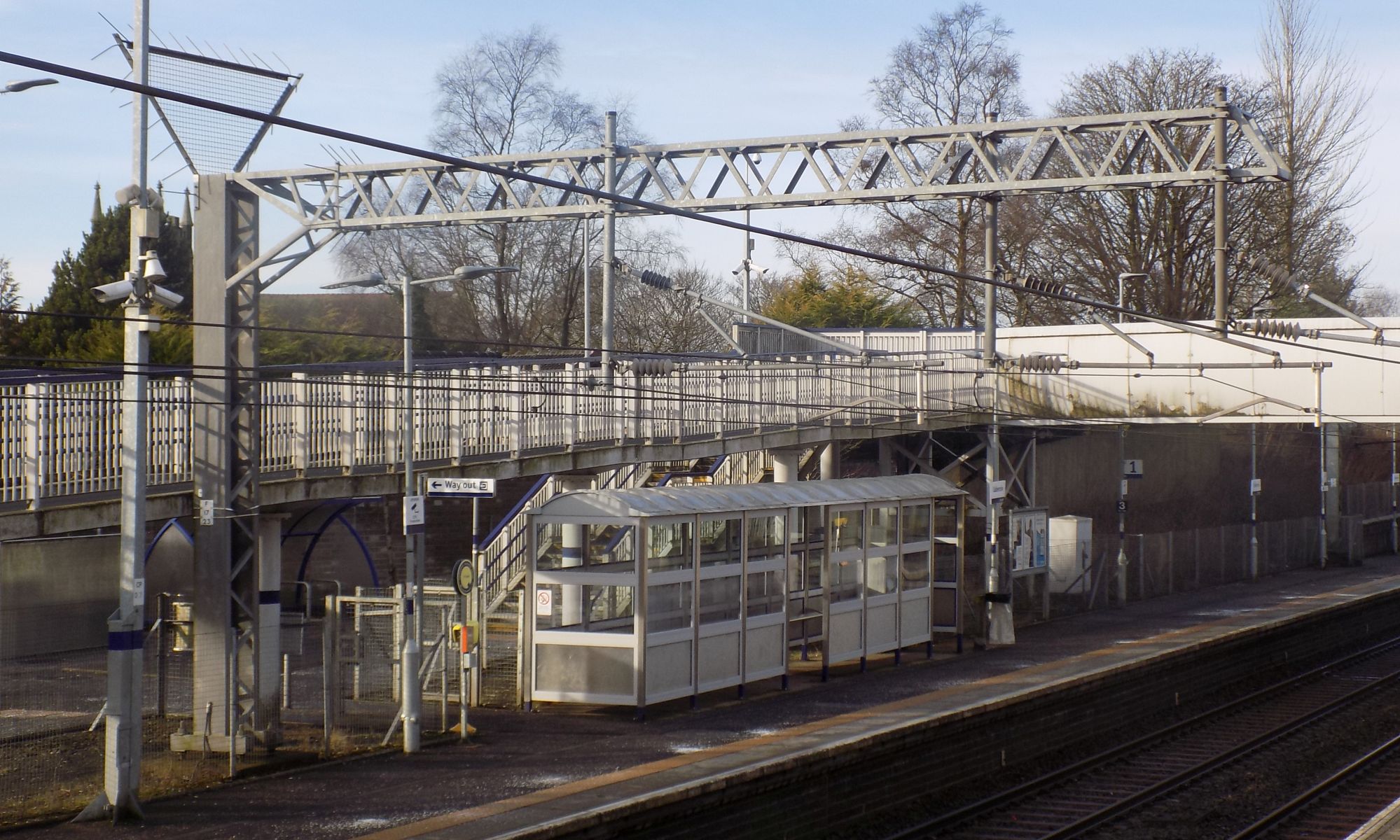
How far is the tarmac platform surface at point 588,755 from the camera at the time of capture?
1085cm

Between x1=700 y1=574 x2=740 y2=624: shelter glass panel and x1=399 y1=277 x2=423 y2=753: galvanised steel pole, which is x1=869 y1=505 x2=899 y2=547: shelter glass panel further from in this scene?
x1=399 y1=277 x2=423 y2=753: galvanised steel pole

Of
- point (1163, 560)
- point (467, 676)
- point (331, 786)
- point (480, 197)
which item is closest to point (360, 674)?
point (467, 676)

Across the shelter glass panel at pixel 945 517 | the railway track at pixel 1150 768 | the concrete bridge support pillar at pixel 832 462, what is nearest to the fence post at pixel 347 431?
the railway track at pixel 1150 768

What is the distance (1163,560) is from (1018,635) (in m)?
8.47

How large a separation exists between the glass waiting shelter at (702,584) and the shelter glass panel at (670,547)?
0.06 feet

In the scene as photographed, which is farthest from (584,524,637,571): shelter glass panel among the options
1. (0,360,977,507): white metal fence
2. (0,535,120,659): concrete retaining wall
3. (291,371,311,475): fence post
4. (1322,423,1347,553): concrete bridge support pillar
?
(1322,423,1347,553): concrete bridge support pillar

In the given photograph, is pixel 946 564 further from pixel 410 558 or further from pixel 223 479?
pixel 223 479

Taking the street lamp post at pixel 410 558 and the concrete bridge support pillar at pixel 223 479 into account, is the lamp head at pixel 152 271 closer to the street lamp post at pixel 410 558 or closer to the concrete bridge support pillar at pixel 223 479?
the concrete bridge support pillar at pixel 223 479

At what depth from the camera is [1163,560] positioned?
30672 millimetres

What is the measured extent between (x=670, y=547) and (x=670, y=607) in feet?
2.29

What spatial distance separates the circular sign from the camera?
14.9 metres

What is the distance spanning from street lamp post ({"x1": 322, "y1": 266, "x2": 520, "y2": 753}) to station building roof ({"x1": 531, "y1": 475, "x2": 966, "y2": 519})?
183 cm

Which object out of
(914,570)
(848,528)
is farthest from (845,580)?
(914,570)

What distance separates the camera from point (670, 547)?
642 inches
